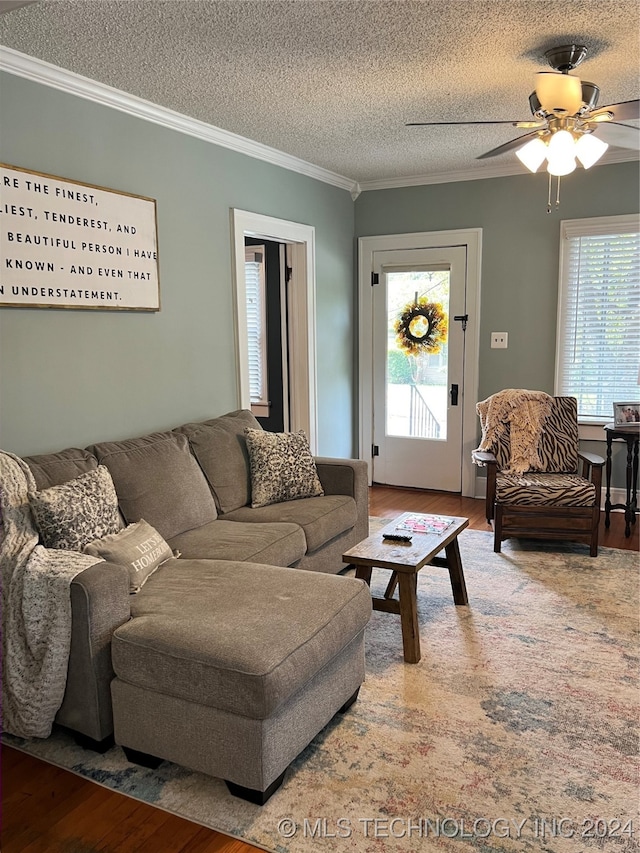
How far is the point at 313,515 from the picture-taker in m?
3.49

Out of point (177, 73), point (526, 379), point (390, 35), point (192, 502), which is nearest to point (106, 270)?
point (177, 73)

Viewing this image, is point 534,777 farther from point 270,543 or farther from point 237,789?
point 270,543

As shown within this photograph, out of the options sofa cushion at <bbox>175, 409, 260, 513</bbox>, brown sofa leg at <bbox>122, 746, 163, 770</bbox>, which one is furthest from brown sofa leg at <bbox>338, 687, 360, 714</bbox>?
sofa cushion at <bbox>175, 409, 260, 513</bbox>

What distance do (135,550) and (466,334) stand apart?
357 centimetres

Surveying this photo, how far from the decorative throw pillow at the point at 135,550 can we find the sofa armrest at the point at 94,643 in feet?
0.65

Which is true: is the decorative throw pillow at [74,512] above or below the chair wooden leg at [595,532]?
above

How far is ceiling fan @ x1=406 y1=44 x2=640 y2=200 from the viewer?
283cm

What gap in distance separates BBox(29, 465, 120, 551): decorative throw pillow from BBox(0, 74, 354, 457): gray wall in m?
0.52

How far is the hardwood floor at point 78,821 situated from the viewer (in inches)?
73.9

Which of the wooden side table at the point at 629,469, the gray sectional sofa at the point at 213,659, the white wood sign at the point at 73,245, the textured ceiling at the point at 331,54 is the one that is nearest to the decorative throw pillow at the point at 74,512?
the gray sectional sofa at the point at 213,659

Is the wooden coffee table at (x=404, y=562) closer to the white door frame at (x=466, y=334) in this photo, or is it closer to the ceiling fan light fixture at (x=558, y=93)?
the ceiling fan light fixture at (x=558, y=93)

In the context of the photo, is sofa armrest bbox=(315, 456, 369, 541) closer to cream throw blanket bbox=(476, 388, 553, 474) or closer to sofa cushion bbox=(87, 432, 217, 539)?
sofa cushion bbox=(87, 432, 217, 539)

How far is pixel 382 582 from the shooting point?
372cm

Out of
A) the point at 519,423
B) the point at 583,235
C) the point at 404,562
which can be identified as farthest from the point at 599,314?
the point at 404,562
